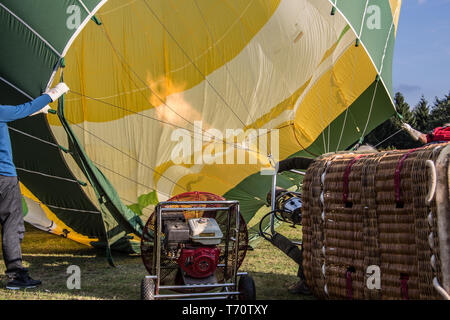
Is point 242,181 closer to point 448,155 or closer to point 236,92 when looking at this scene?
point 236,92

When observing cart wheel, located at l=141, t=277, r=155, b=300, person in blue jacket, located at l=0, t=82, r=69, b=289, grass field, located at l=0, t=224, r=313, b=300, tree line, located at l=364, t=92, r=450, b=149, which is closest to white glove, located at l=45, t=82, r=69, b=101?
person in blue jacket, located at l=0, t=82, r=69, b=289

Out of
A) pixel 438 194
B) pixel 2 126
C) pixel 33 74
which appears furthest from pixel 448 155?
pixel 33 74

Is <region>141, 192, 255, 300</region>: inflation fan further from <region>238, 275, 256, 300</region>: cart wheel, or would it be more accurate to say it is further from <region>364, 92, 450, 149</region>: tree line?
<region>364, 92, 450, 149</region>: tree line

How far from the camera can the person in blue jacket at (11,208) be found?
3172 mm

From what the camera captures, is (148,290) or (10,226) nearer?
(148,290)

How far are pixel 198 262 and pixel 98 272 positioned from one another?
155cm

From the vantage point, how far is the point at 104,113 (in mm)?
4516

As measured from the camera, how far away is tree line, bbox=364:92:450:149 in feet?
101

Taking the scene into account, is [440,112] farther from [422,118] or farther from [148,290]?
[148,290]

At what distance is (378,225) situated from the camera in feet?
7.50

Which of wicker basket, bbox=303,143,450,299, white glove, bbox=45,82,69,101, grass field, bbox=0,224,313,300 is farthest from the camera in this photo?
white glove, bbox=45,82,69,101

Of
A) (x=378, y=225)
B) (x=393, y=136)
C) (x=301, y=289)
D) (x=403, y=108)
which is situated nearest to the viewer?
(x=378, y=225)

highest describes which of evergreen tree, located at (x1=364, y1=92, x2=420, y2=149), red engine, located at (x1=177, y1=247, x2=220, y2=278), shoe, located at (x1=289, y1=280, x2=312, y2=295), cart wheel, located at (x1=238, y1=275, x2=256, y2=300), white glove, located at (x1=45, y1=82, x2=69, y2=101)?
evergreen tree, located at (x1=364, y1=92, x2=420, y2=149)

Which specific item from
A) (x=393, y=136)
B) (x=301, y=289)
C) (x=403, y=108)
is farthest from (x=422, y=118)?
(x=301, y=289)
